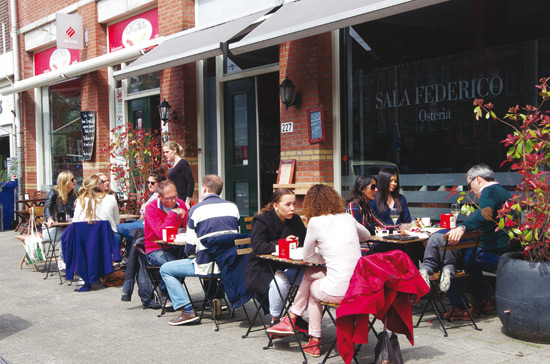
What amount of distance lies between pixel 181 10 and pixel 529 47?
6.60 meters

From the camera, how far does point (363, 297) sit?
14.6 feet

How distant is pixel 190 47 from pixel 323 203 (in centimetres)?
593

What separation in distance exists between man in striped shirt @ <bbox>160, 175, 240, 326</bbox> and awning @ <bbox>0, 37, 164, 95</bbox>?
674cm

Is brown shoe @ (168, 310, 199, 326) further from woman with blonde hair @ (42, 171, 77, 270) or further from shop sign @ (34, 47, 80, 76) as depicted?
shop sign @ (34, 47, 80, 76)

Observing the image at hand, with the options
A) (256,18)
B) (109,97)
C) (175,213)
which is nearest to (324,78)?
(256,18)

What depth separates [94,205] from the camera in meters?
8.37

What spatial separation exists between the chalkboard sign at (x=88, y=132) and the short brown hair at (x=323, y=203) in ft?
34.6

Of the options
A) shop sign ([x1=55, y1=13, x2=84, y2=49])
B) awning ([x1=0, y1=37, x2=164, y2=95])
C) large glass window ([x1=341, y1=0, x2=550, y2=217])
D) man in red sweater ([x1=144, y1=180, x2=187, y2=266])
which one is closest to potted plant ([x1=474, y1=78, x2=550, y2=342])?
large glass window ([x1=341, y1=0, x2=550, y2=217])

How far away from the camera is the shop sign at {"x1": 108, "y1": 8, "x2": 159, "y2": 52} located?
1306 centimetres

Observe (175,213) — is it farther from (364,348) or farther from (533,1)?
(533,1)

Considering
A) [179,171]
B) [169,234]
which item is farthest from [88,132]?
[169,234]

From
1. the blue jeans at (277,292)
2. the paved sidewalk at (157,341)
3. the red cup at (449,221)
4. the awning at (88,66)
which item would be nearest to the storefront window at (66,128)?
the awning at (88,66)

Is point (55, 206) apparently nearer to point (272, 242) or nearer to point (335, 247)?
point (272, 242)

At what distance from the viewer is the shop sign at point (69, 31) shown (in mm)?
14422
